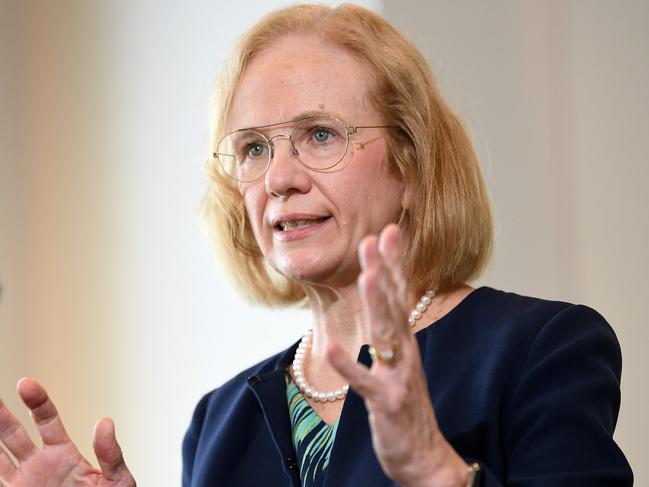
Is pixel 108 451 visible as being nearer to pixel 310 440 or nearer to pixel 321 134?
pixel 310 440

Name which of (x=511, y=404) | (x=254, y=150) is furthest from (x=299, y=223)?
(x=511, y=404)

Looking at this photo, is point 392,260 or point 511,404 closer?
point 392,260

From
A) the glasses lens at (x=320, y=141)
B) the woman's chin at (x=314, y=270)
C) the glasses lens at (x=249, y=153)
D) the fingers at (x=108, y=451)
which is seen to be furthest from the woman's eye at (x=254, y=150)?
the fingers at (x=108, y=451)

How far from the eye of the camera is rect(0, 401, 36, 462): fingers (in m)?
1.92

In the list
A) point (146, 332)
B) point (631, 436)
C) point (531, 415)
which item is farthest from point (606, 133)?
point (146, 332)

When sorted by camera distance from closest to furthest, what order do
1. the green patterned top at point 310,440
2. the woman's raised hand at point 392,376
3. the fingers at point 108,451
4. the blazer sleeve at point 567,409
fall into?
the woman's raised hand at point 392,376 → the blazer sleeve at point 567,409 → the fingers at point 108,451 → the green patterned top at point 310,440

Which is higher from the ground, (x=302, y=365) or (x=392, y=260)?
(x=392, y=260)

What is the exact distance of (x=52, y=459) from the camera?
1.93 m

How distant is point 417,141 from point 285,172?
30 cm

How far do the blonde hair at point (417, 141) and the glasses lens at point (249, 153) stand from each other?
12 centimetres

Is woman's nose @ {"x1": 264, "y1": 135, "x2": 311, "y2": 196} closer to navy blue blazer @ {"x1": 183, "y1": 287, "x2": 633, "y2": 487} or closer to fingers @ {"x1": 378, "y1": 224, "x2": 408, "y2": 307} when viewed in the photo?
navy blue blazer @ {"x1": 183, "y1": 287, "x2": 633, "y2": 487}

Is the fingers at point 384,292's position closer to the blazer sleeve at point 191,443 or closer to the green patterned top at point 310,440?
the green patterned top at point 310,440

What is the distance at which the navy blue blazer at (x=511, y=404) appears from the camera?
166 centimetres

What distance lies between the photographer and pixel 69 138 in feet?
13.5
